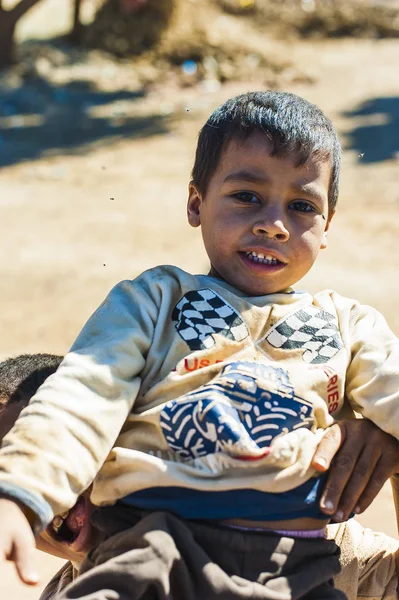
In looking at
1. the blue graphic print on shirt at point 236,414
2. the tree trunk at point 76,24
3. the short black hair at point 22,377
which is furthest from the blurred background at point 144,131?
the blue graphic print on shirt at point 236,414

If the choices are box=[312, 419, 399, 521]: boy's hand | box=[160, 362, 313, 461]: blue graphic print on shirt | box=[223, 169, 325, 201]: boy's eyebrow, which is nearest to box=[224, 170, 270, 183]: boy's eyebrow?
box=[223, 169, 325, 201]: boy's eyebrow

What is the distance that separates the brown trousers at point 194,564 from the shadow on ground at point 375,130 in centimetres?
770

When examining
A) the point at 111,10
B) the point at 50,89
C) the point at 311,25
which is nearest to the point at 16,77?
the point at 50,89

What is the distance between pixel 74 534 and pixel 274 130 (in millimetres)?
1243

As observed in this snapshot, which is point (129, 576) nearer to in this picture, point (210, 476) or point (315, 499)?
point (210, 476)

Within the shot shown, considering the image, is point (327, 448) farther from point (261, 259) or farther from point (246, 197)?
point (246, 197)

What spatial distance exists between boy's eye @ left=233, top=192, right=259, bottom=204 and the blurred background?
1.78 meters

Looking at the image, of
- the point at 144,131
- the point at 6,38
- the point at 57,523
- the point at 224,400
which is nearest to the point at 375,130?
the point at 144,131

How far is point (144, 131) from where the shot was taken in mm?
10797

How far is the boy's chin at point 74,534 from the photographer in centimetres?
249

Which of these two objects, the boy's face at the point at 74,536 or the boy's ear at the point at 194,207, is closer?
the boy's face at the point at 74,536

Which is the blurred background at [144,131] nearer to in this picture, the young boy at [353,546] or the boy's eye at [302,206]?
the young boy at [353,546]

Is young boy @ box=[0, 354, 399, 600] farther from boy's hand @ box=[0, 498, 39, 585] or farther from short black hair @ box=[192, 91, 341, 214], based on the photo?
short black hair @ box=[192, 91, 341, 214]

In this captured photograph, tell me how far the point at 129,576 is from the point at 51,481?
27cm
